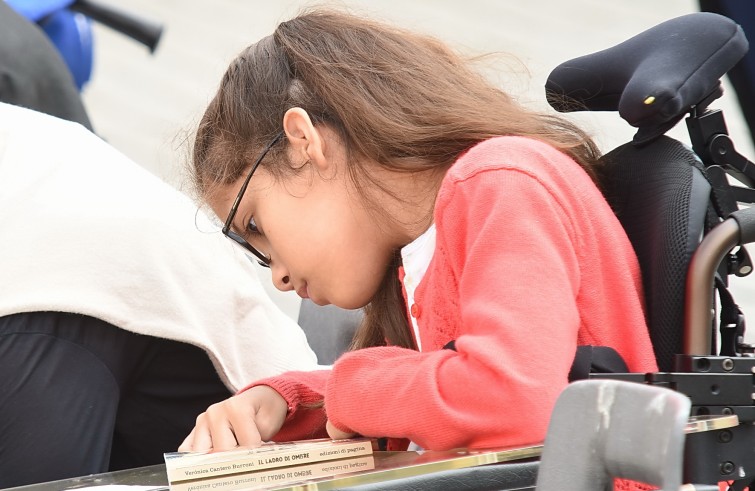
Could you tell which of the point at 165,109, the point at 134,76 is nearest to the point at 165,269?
the point at 165,109

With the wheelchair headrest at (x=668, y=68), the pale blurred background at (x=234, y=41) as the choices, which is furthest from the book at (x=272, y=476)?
the pale blurred background at (x=234, y=41)

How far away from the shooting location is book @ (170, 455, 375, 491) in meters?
1.08

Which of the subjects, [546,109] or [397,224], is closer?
[397,224]

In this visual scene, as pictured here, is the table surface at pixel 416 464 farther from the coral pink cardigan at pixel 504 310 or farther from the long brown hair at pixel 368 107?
the long brown hair at pixel 368 107

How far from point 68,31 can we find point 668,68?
209 centimetres

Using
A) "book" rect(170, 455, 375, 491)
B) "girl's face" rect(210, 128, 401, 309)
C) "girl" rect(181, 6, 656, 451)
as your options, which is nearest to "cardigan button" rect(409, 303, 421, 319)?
"girl" rect(181, 6, 656, 451)

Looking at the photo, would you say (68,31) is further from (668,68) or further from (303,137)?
(668,68)

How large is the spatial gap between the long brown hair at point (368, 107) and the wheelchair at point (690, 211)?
3.8 inches

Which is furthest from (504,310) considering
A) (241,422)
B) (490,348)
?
(241,422)

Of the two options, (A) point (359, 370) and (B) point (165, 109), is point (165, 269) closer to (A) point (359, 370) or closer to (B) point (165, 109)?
(A) point (359, 370)

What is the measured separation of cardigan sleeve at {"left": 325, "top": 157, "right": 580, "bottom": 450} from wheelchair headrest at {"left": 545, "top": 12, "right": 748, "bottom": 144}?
0.64 ft

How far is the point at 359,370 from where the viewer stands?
4.28 feet

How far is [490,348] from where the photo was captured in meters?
1.16

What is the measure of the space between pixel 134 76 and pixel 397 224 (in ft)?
16.5
